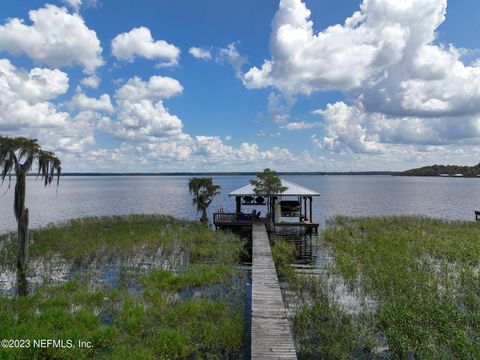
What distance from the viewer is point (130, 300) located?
1145 cm

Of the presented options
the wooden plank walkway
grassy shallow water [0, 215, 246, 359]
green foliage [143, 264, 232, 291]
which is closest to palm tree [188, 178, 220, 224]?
grassy shallow water [0, 215, 246, 359]

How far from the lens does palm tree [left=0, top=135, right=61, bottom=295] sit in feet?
43.7

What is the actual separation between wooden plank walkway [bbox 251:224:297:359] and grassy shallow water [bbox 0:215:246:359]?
2.30ft

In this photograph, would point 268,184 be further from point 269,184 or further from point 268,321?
point 268,321

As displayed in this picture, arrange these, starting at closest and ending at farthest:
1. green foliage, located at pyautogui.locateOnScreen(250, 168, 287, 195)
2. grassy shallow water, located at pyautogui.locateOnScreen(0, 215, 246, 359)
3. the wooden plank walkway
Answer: the wooden plank walkway, grassy shallow water, located at pyautogui.locateOnScreen(0, 215, 246, 359), green foliage, located at pyautogui.locateOnScreen(250, 168, 287, 195)

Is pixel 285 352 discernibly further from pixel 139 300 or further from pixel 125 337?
pixel 139 300

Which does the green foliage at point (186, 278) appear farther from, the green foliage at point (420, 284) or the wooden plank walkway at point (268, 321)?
the green foliage at point (420, 284)

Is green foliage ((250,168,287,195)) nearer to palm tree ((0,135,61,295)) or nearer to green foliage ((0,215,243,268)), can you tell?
green foliage ((0,215,243,268))

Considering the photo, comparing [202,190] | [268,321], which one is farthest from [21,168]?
[202,190]

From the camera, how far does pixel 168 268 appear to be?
53.8ft

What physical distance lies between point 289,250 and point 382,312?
9.69 m

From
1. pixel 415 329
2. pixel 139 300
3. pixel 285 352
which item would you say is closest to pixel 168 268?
pixel 139 300

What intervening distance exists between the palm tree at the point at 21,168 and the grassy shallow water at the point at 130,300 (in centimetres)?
111

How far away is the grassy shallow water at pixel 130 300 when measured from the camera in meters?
8.69
